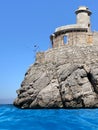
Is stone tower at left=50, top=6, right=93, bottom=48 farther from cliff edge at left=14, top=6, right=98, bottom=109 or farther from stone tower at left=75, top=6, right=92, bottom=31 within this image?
stone tower at left=75, top=6, right=92, bottom=31

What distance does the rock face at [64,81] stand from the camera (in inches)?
1304

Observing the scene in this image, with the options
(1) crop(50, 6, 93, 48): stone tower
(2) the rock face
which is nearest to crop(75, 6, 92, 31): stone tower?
(1) crop(50, 6, 93, 48): stone tower

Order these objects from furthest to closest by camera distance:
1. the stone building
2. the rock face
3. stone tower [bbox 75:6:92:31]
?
stone tower [bbox 75:6:92:31] → the stone building → the rock face

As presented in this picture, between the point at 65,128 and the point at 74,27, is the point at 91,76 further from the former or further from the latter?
the point at 65,128

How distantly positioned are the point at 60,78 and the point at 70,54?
5.43 metres

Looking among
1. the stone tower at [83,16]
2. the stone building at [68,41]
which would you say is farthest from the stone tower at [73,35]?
the stone tower at [83,16]

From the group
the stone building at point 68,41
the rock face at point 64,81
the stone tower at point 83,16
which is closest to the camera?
the rock face at point 64,81

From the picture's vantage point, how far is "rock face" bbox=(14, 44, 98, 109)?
3312cm

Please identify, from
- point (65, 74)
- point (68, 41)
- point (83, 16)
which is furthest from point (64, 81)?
point (83, 16)

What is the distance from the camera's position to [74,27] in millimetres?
42562

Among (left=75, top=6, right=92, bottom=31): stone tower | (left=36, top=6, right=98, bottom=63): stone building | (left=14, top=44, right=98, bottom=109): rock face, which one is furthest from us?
(left=75, top=6, right=92, bottom=31): stone tower

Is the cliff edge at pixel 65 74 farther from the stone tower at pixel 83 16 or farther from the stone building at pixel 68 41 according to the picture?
the stone tower at pixel 83 16

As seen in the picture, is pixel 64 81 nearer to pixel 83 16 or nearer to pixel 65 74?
pixel 65 74

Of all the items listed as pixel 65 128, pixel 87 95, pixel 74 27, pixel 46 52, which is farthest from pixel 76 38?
pixel 65 128
